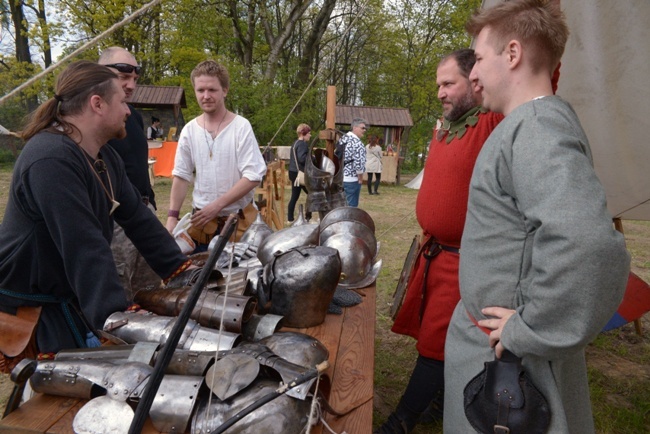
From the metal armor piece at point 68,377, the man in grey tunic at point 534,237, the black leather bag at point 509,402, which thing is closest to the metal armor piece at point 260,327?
the metal armor piece at point 68,377

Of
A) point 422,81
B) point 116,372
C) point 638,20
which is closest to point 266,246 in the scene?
point 116,372

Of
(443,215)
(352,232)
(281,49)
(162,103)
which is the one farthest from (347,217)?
(281,49)

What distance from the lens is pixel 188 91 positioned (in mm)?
20328

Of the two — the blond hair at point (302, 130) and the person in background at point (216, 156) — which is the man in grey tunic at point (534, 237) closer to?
the person in background at point (216, 156)

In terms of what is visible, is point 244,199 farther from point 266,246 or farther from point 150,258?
point 150,258

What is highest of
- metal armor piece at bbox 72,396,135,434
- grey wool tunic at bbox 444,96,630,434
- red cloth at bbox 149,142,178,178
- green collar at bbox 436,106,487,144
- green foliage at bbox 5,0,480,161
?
green foliage at bbox 5,0,480,161

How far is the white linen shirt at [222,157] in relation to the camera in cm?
321

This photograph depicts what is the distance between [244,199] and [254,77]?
17031 mm

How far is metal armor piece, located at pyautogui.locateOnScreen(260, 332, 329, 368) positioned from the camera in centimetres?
147

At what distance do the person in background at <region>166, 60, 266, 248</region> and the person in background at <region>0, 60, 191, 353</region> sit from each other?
125 cm

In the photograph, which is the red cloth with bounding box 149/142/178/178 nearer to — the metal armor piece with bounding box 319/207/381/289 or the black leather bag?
the metal armor piece with bounding box 319/207/381/289

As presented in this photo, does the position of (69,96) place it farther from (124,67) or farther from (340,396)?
(340,396)

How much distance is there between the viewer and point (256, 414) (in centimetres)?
120

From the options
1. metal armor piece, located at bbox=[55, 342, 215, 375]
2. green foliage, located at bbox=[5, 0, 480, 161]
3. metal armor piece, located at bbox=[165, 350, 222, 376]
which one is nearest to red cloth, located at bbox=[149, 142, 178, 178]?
green foliage, located at bbox=[5, 0, 480, 161]
